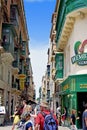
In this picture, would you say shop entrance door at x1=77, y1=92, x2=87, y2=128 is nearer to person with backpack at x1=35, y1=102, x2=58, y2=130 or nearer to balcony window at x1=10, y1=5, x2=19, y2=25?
person with backpack at x1=35, y1=102, x2=58, y2=130

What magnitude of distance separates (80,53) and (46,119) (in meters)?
18.5

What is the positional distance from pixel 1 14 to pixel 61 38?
7241 millimetres

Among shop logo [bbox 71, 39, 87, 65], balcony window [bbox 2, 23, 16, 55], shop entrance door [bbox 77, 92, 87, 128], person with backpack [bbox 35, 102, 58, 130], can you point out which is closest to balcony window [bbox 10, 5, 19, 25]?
balcony window [bbox 2, 23, 16, 55]

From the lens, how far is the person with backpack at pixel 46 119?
27.5 ft

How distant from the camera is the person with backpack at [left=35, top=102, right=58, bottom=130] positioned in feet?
27.5

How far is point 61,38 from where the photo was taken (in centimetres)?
3359

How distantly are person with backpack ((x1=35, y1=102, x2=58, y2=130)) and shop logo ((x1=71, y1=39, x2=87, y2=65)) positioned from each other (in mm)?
17740

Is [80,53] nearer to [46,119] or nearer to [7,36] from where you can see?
[7,36]

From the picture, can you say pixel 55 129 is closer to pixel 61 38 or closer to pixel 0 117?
pixel 0 117

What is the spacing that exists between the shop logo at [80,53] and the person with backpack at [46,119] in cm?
1774

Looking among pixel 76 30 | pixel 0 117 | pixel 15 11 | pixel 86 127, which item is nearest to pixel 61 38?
pixel 76 30

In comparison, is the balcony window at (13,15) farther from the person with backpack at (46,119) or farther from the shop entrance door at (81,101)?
the person with backpack at (46,119)

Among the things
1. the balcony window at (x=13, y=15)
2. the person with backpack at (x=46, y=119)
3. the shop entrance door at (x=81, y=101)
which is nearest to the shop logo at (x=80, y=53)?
the shop entrance door at (x=81, y=101)

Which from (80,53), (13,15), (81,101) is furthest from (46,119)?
(13,15)
